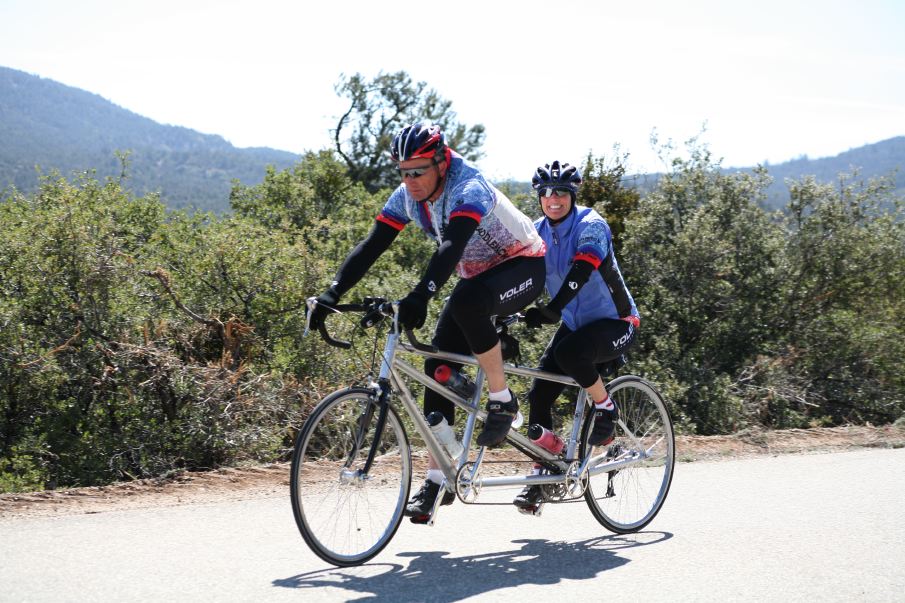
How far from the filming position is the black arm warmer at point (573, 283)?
16.2 ft

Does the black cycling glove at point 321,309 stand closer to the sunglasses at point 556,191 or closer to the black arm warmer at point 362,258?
the black arm warmer at point 362,258

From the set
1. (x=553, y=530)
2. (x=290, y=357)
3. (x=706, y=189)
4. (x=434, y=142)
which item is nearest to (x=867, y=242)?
(x=706, y=189)

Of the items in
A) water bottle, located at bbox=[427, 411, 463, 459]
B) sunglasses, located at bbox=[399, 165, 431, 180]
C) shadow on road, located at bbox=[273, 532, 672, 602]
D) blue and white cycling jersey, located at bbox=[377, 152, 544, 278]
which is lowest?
shadow on road, located at bbox=[273, 532, 672, 602]

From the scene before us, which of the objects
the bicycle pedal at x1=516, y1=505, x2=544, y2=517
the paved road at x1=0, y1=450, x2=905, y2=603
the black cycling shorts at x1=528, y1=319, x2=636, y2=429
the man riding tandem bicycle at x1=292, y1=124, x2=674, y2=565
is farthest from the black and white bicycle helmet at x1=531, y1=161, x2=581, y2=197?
the paved road at x1=0, y1=450, x2=905, y2=603

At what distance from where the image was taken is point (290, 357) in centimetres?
918

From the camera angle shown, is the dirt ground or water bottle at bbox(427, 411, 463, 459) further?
the dirt ground

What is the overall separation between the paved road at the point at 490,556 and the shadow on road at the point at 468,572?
1 centimetres

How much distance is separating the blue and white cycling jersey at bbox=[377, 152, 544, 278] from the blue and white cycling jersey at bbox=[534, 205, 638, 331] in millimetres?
435

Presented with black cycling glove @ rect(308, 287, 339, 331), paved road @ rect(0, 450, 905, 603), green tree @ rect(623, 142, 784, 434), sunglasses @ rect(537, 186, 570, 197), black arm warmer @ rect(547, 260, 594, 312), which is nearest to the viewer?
paved road @ rect(0, 450, 905, 603)

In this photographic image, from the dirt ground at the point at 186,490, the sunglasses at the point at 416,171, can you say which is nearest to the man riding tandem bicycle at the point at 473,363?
the sunglasses at the point at 416,171

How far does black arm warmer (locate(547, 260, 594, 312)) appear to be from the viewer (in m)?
4.94

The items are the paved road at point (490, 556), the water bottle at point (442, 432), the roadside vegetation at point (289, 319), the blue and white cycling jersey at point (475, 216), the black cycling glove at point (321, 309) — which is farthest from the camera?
the roadside vegetation at point (289, 319)

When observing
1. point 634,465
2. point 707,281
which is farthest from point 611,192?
point 634,465

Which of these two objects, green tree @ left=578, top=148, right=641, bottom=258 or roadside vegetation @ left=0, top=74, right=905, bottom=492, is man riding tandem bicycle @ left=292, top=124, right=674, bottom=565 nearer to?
roadside vegetation @ left=0, top=74, right=905, bottom=492
